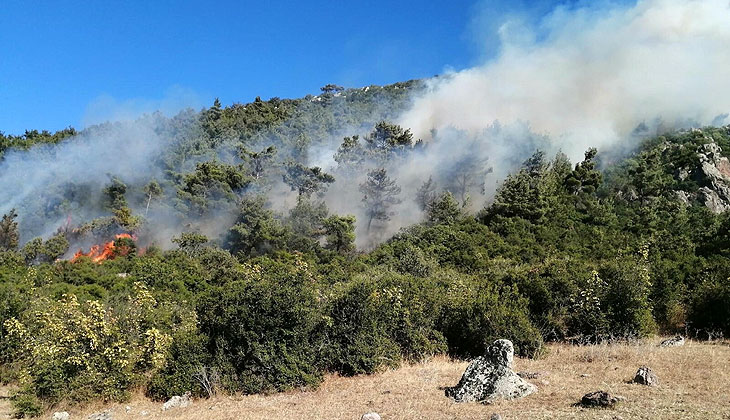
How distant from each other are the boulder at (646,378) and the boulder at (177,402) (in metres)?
13.3

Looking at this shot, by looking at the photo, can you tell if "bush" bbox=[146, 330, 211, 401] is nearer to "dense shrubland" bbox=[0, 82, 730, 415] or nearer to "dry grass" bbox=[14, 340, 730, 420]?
"dense shrubland" bbox=[0, 82, 730, 415]

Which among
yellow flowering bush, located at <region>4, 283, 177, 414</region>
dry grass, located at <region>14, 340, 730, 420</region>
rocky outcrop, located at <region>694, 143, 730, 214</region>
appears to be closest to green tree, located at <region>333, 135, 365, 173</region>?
rocky outcrop, located at <region>694, 143, 730, 214</region>

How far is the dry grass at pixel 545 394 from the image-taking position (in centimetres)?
1109

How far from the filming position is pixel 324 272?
45688 millimetres

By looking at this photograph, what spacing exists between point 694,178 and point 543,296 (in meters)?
52.9

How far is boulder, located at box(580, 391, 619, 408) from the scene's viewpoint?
10952mm

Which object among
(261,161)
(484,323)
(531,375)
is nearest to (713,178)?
(484,323)

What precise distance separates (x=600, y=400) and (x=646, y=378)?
295cm


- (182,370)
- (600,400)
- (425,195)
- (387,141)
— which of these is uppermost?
(387,141)

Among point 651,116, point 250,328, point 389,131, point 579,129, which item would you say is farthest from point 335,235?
point 651,116

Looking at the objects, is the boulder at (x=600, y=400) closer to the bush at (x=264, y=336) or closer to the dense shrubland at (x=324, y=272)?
the dense shrubland at (x=324, y=272)

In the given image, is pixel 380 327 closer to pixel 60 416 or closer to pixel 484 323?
pixel 484 323

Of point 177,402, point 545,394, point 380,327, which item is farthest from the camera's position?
point 380,327

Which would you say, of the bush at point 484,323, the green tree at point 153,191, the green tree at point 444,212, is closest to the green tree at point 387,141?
the green tree at point 444,212
